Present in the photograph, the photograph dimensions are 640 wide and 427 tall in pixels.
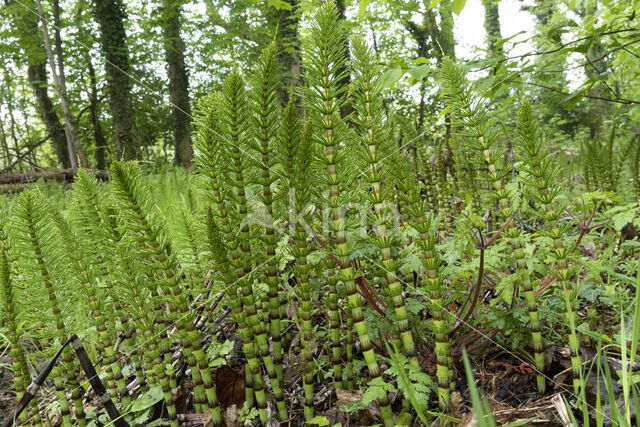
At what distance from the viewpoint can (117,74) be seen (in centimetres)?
947

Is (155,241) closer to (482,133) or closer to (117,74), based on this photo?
(482,133)

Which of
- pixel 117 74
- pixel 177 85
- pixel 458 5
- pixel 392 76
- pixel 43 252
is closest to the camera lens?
pixel 43 252

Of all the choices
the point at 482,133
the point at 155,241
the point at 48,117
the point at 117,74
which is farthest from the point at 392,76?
the point at 48,117

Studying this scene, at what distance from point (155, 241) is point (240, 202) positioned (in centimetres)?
24

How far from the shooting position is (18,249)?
1107mm

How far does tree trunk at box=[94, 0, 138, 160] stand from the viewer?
948 cm

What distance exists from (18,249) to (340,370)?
1022mm

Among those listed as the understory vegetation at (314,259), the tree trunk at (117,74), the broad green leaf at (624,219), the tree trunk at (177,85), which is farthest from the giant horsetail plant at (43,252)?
the tree trunk at (177,85)

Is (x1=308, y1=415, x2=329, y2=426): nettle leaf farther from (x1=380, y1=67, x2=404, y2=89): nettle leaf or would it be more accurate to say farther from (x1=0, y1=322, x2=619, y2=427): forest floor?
(x1=380, y1=67, x2=404, y2=89): nettle leaf

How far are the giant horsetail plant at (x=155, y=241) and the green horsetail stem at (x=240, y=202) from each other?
0.46 ft

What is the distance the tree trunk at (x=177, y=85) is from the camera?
10.7 m

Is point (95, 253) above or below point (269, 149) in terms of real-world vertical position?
below

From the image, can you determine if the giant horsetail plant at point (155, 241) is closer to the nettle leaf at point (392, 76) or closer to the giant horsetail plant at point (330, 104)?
the giant horsetail plant at point (330, 104)

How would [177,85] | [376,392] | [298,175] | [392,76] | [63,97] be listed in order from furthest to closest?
1. [177,85]
2. [63,97]
3. [392,76]
4. [298,175]
5. [376,392]
